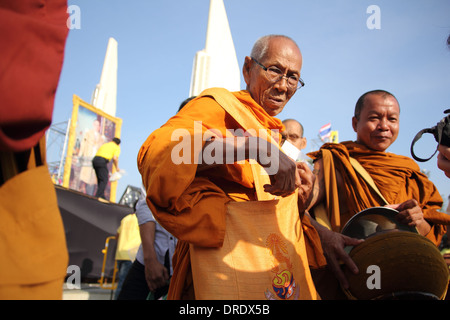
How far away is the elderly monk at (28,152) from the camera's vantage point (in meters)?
0.74

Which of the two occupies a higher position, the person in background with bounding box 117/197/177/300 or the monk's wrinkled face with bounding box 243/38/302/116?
the monk's wrinkled face with bounding box 243/38/302/116

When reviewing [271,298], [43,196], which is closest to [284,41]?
[271,298]

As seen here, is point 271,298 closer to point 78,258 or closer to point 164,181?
point 164,181

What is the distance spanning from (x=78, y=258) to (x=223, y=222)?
549 cm

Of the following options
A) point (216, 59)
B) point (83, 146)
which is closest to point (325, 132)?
point (216, 59)

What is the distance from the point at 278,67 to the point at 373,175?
46.0 inches

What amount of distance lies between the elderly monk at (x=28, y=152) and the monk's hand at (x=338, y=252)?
1.35m

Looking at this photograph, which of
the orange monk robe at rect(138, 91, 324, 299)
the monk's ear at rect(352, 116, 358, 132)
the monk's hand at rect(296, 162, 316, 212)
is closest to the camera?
the orange monk robe at rect(138, 91, 324, 299)

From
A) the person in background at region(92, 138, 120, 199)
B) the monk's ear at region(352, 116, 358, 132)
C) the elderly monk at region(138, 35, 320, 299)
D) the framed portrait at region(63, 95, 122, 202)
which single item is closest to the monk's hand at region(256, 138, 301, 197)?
the elderly monk at region(138, 35, 320, 299)

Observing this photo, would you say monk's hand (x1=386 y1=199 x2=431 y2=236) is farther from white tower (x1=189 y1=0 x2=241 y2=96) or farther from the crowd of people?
white tower (x1=189 y1=0 x2=241 y2=96)

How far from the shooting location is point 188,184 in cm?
133

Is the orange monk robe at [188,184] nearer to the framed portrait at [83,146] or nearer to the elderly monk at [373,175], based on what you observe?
the elderly monk at [373,175]

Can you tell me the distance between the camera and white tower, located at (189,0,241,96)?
14.5m

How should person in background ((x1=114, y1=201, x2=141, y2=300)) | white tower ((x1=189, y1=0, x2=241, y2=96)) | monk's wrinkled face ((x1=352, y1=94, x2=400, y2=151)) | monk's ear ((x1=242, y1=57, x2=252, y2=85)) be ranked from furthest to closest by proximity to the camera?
1. white tower ((x1=189, y1=0, x2=241, y2=96))
2. person in background ((x1=114, y1=201, x2=141, y2=300))
3. monk's wrinkled face ((x1=352, y1=94, x2=400, y2=151))
4. monk's ear ((x1=242, y1=57, x2=252, y2=85))
